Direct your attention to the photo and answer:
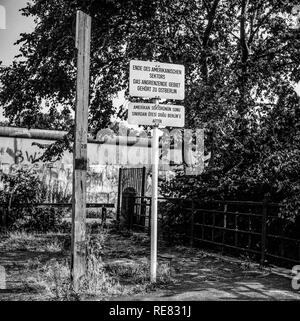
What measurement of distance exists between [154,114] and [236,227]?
145 inches

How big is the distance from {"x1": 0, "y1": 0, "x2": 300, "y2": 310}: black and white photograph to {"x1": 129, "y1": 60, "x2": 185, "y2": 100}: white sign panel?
17mm

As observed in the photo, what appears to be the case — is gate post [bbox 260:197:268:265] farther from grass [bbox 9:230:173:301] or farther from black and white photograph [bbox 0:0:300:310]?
grass [bbox 9:230:173:301]

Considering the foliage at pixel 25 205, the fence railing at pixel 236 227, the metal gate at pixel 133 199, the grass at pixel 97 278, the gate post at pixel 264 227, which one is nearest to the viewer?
the grass at pixel 97 278

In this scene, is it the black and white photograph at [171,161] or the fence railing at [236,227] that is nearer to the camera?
the black and white photograph at [171,161]

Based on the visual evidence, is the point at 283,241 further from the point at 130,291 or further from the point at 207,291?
the point at 130,291

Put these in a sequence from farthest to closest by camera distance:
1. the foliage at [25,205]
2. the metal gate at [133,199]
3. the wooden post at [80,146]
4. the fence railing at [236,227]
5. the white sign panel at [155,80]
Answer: the metal gate at [133,199] < the foliage at [25,205] < the fence railing at [236,227] < the white sign panel at [155,80] < the wooden post at [80,146]

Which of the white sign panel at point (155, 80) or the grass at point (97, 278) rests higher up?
the white sign panel at point (155, 80)

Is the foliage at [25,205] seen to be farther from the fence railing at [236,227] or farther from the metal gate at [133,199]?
the fence railing at [236,227]

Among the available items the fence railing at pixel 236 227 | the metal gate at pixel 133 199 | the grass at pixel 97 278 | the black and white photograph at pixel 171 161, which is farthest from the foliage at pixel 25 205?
the grass at pixel 97 278

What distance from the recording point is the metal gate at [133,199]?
1504 cm

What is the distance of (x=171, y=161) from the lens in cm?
1259

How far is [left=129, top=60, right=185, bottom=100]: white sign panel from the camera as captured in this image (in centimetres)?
696

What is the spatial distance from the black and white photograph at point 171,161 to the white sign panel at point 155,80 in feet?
0.06
